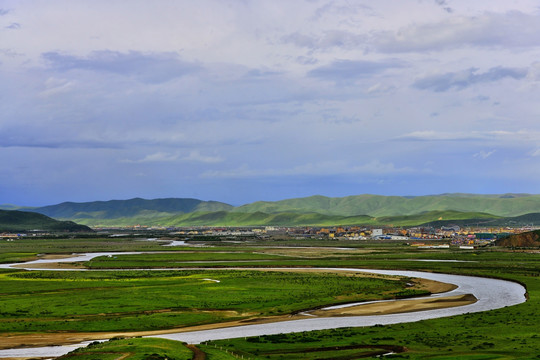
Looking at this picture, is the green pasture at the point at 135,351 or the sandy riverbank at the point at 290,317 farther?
the sandy riverbank at the point at 290,317

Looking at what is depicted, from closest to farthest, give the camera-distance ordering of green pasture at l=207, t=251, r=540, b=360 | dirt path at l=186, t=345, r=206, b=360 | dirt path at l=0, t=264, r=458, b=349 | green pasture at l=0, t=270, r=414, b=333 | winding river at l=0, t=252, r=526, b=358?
dirt path at l=186, t=345, r=206, b=360 < green pasture at l=207, t=251, r=540, b=360 < winding river at l=0, t=252, r=526, b=358 < dirt path at l=0, t=264, r=458, b=349 < green pasture at l=0, t=270, r=414, b=333

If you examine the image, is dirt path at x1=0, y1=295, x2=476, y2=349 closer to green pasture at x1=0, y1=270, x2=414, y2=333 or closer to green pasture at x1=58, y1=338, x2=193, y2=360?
green pasture at x1=0, y1=270, x2=414, y2=333

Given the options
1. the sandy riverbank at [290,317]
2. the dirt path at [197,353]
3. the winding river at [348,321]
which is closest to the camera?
the dirt path at [197,353]

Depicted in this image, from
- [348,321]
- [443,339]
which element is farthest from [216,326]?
[443,339]

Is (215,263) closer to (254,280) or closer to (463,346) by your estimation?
(254,280)

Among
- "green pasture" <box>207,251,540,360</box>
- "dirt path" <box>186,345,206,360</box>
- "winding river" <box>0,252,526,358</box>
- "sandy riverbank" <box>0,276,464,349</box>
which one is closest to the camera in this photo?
"dirt path" <box>186,345,206,360</box>

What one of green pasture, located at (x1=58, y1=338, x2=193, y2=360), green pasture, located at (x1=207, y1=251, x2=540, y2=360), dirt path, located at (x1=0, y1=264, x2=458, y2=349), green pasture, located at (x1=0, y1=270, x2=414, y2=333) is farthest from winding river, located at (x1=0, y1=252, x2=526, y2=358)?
green pasture, located at (x1=0, y1=270, x2=414, y2=333)

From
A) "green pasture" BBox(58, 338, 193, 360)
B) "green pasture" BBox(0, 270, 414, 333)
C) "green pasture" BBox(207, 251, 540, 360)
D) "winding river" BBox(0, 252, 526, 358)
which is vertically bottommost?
"winding river" BBox(0, 252, 526, 358)

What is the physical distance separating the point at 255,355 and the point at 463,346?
19.8 meters

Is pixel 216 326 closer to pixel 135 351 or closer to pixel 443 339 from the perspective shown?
pixel 135 351

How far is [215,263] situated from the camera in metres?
160

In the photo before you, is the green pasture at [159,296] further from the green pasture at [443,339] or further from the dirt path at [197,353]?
the green pasture at [443,339]

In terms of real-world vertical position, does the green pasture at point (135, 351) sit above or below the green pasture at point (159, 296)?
above

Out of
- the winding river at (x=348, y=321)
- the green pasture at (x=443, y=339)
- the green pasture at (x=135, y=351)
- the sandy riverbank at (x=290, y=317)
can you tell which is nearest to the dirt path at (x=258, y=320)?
the sandy riverbank at (x=290, y=317)
